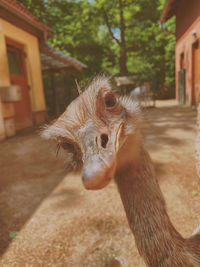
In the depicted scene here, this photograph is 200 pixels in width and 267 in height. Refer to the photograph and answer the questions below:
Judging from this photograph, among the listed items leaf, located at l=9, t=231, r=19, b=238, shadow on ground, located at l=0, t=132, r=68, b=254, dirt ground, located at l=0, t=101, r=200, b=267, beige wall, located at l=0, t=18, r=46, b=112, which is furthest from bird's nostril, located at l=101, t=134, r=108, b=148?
beige wall, located at l=0, t=18, r=46, b=112

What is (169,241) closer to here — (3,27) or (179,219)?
(179,219)

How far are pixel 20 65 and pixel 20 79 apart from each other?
444mm

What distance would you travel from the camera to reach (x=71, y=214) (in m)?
2.01

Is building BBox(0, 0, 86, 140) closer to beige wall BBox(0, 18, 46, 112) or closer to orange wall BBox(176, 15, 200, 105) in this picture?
beige wall BBox(0, 18, 46, 112)

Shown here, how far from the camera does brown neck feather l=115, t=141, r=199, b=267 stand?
3.23 ft

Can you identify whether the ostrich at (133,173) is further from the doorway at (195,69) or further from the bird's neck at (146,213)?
the doorway at (195,69)

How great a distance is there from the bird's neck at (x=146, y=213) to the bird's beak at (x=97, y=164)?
27cm

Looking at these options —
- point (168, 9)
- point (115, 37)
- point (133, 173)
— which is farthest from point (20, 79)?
point (115, 37)

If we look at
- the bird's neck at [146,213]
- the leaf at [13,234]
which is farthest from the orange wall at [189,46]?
the leaf at [13,234]

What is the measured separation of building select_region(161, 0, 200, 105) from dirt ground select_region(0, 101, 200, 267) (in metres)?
5.97

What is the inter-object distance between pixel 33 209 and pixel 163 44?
19962 mm

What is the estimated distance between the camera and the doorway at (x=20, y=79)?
19.1ft

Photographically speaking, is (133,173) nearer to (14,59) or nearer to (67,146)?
(67,146)

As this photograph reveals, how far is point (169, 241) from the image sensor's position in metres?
0.99
